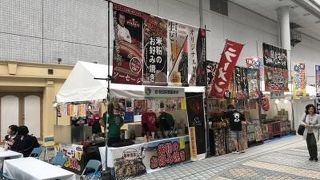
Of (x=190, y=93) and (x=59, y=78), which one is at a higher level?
(x=59, y=78)

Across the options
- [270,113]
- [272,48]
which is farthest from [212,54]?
[272,48]

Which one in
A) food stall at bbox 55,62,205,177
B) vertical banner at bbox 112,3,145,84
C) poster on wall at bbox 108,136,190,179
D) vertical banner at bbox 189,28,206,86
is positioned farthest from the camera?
vertical banner at bbox 189,28,206,86

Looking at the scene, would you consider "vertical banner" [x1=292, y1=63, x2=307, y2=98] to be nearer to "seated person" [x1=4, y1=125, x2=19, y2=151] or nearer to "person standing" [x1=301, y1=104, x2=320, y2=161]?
"person standing" [x1=301, y1=104, x2=320, y2=161]

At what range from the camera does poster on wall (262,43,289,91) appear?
1262 centimetres

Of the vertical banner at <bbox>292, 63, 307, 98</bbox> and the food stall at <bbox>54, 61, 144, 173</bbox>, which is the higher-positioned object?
the vertical banner at <bbox>292, 63, 307, 98</bbox>

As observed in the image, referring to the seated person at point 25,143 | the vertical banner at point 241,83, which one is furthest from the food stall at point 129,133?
the vertical banner at point 241,83

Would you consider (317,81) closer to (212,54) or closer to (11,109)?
(212,54)

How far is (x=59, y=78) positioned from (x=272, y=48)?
8350mm

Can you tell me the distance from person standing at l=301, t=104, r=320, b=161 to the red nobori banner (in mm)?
2496

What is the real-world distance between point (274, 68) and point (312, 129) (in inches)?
189

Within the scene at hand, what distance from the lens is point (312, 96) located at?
56.7 ft

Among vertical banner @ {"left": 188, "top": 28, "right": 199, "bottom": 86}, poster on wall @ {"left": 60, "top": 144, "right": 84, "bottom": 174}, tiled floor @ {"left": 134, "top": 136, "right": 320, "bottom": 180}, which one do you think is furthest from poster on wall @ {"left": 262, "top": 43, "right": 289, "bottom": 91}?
poster on wall @ {"left": 60, "top": 144, "right": 84, "bottom": 174}

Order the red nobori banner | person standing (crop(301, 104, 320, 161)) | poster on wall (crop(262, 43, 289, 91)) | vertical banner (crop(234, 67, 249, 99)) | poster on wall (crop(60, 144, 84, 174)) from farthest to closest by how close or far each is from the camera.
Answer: poster on wall (crop(262, 43, 289, 91)) < vertical banner (crop(234, 67, 249, 99)) < the red nobori banner < person standing (crop(301, 104, 320, 161)) < poster on wall (crop(60, 144, 84, 174))

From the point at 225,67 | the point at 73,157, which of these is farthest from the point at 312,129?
the point at 73,157
